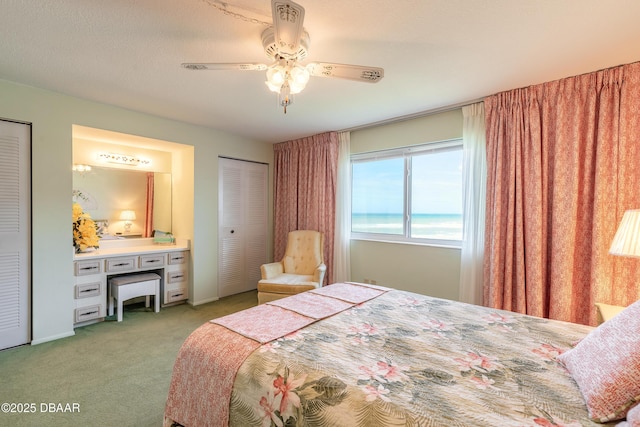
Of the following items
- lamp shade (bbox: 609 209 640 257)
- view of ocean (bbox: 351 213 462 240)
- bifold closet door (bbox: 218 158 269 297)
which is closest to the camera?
lamp shade (bbox: 609 209 640 257)

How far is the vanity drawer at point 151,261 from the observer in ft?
11.3

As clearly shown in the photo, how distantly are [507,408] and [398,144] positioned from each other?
9.97ft

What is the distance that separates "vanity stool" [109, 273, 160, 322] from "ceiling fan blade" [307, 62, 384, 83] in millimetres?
3116

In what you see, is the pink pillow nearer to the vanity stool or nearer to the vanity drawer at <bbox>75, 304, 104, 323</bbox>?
the vanity stool

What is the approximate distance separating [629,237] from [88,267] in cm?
467

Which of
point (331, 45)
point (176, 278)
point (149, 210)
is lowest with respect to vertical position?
point (176, 278)

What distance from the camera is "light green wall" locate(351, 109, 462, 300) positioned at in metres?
3.12

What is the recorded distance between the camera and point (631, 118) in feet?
6.98

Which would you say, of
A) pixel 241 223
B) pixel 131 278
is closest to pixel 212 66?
pixel 131 278

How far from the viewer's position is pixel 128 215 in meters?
3.82

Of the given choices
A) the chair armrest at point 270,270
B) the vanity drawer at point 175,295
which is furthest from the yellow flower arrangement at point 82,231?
the chair armrest at point 270,270

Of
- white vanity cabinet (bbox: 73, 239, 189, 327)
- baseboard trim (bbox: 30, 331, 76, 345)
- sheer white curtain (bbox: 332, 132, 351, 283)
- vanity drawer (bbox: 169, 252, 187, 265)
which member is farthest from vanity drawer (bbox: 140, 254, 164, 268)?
sheer white curtain (bbox: 332, 132, 351, 283)

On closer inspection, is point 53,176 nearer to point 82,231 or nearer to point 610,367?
point 82,231

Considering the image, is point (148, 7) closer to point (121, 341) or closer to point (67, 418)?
point (67, 418)
